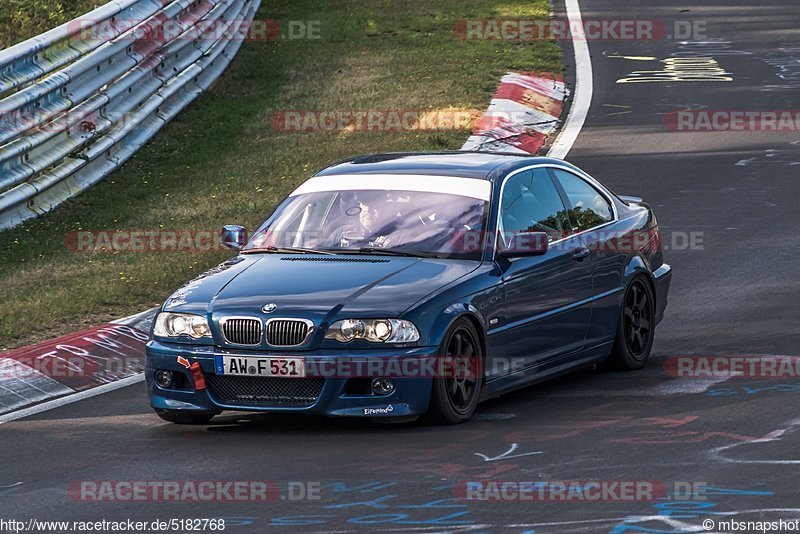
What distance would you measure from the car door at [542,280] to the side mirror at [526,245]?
7 cm

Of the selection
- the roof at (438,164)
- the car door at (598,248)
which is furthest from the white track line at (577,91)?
the roof at (438,164)

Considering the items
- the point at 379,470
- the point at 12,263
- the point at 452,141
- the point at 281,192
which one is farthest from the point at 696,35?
the point at 379,470

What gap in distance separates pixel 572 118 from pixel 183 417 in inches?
450

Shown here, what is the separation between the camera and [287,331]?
8312mm

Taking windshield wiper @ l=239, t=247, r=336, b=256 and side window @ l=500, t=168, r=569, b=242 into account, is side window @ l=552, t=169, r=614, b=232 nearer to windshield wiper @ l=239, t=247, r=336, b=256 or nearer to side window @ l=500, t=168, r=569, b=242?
side window @ l=500, t=168, r=569, b=242

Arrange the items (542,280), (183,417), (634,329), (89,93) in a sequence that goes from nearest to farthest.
Answer: (183,417)
(542,280)
(634,329)
(89,93)

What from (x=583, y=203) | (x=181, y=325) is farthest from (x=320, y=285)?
(x=583, y=203)

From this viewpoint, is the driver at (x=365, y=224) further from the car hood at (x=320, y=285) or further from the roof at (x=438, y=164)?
the roof at (x=438, y=164)

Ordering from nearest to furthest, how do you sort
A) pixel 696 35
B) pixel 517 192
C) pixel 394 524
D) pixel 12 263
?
pixel 394 524 → pixel 517 192 → pixel 12 263 → pixel 696 35

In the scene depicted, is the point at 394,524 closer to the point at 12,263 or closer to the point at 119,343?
the point at 119,343

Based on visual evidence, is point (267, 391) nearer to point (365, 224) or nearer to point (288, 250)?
point (288, 250)

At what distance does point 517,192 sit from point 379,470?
2.74 meters

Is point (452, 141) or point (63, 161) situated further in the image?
point (452, 141)

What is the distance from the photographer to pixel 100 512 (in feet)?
22.6
